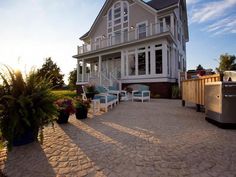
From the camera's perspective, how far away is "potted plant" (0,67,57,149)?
2561mm

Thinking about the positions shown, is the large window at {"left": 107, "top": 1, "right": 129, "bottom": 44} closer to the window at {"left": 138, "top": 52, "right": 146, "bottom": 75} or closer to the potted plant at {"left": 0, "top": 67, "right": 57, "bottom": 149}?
the window at {"left": 138, "top": 52, "right": 146, "bottom": 75}

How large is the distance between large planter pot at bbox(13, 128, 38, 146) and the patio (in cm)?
14

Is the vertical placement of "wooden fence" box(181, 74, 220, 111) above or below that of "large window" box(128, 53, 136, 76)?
below

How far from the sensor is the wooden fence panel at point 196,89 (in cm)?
488

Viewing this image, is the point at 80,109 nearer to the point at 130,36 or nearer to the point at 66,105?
the point at 66,105

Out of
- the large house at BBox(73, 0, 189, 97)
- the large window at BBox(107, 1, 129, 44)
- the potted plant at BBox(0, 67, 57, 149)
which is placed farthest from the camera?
the large window at BBox(107, 1, 129, 44)

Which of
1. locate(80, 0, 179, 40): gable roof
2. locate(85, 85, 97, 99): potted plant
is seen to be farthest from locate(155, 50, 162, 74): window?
locate(85, 85, 97, 99): potted plant

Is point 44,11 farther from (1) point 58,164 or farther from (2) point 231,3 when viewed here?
(2) point 231,3

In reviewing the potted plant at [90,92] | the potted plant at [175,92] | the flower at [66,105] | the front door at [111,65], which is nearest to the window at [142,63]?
the potted plant at [175,92]

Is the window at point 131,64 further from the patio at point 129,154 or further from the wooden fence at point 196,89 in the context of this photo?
the patio at point 129,154

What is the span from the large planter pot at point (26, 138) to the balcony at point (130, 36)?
34.7 feet

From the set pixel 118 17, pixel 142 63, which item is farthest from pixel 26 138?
Answer: pixel 118 17

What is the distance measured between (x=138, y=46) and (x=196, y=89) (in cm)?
799

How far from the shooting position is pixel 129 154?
92.2 inches
